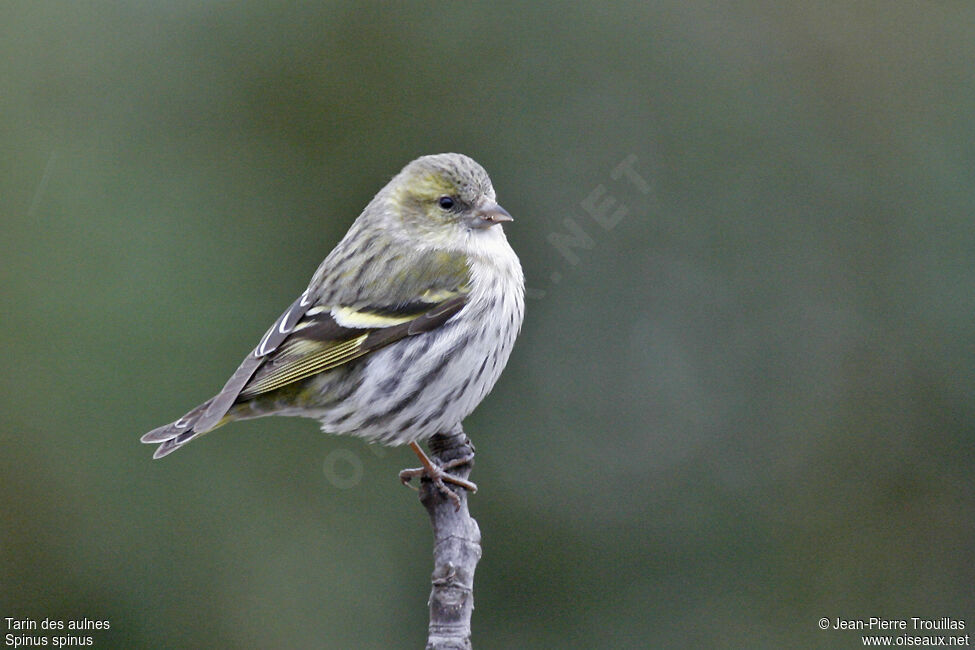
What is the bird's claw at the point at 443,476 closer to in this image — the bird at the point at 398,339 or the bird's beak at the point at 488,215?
the bird at the point at 398,339

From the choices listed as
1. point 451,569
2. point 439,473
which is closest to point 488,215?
point 439,473

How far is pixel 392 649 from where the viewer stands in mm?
5918

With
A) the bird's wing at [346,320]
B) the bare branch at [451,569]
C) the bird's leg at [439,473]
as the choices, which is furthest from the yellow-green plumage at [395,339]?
the bare branch at [451,569]

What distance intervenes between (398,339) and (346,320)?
0.20m

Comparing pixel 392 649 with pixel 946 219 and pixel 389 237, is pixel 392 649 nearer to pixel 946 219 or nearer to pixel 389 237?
pixel 389 237

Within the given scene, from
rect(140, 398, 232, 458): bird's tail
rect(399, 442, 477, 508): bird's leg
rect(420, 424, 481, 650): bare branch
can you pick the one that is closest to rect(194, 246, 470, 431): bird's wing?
rect(140, 398, 232, 458): bird's tail

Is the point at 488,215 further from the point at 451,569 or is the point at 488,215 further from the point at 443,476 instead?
the point at 451,569

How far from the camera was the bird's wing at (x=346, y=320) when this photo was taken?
423 centimetres

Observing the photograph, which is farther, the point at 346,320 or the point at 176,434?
the point at 346,320

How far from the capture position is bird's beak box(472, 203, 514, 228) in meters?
4.48

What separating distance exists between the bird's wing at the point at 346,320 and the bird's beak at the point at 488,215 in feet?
0.77

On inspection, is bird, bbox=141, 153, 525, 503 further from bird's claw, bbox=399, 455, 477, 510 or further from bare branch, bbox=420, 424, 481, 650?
bare branch, bbox=420, 424, 481, 650

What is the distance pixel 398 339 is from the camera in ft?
14.1

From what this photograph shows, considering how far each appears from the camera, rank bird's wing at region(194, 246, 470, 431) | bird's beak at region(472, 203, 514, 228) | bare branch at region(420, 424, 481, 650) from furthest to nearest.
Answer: bird's beak at region(472, 203, 514, 228), bird's wing at region(194, 246, 470, 431), bare branch at region(420, 424, 481, 650)
